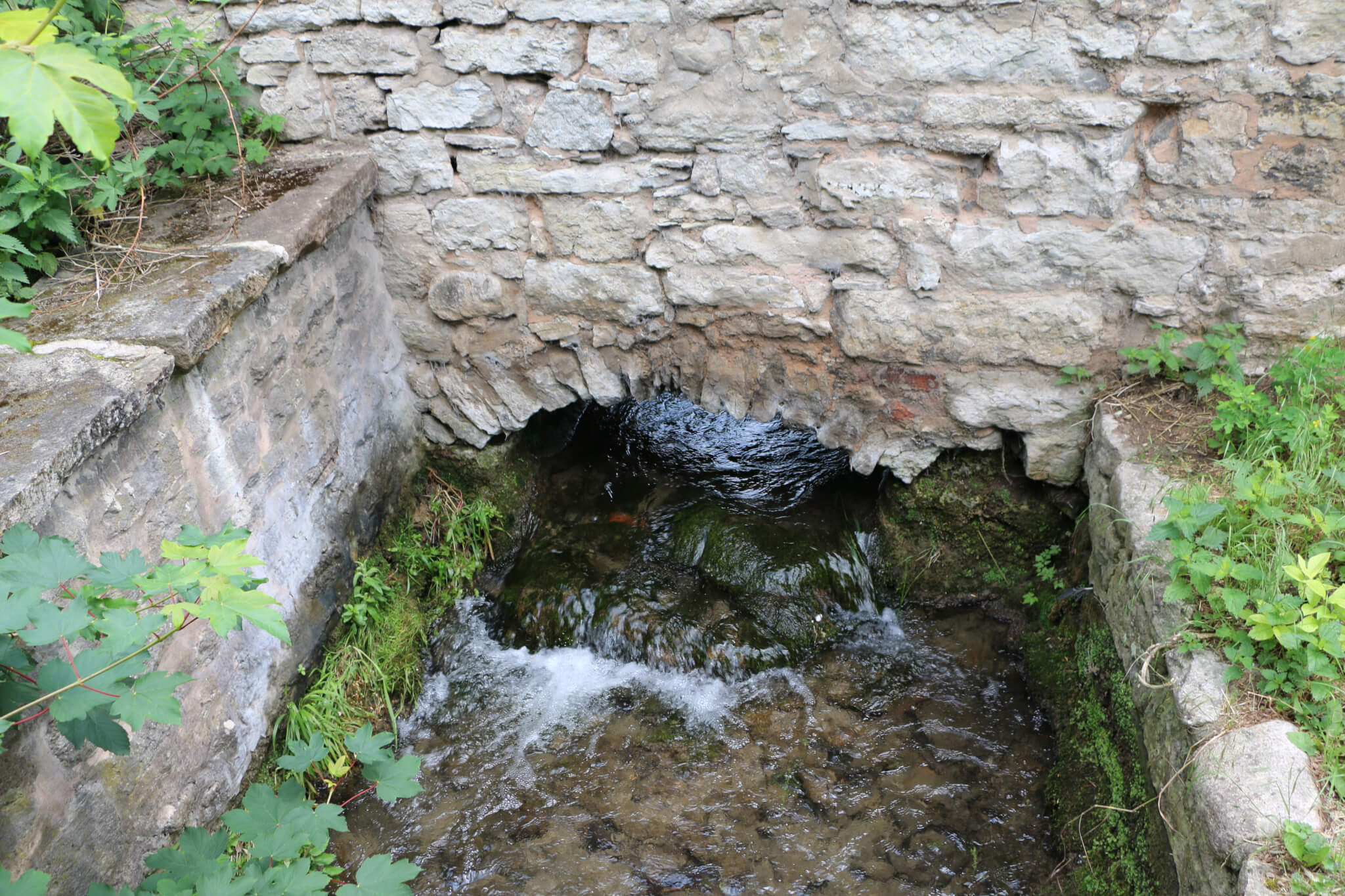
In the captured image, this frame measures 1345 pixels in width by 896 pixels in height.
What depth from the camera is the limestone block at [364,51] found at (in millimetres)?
2988

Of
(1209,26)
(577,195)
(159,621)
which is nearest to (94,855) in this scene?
(159,621)

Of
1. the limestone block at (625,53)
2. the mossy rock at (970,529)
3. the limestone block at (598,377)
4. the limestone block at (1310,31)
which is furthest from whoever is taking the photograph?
the limestone block at (598,377)

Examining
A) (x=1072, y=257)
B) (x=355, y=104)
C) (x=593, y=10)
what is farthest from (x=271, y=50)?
(x=1072, y=257)

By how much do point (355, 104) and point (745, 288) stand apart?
5.19 feet

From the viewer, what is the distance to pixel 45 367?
2125 mm

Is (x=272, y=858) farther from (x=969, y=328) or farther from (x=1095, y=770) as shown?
(x=969, y=328)

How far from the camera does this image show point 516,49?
115 inches

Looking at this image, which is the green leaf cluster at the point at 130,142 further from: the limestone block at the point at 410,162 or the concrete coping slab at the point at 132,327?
the limestone block at the point at 410,162

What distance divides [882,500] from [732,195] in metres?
1.49

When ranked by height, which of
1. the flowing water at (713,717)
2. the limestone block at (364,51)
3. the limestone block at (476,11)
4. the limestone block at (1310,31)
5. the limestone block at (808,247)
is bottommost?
the flowing water at (713,717)

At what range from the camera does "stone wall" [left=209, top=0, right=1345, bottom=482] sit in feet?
8.50

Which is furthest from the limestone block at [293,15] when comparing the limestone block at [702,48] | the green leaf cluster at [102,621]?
the green leaf cluster at [102,621]

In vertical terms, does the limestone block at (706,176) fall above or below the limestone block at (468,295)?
above

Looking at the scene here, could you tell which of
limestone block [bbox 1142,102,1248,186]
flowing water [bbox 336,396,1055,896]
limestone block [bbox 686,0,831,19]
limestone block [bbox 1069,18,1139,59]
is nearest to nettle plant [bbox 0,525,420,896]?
flowing water [bbox 336,396,1055,896]
